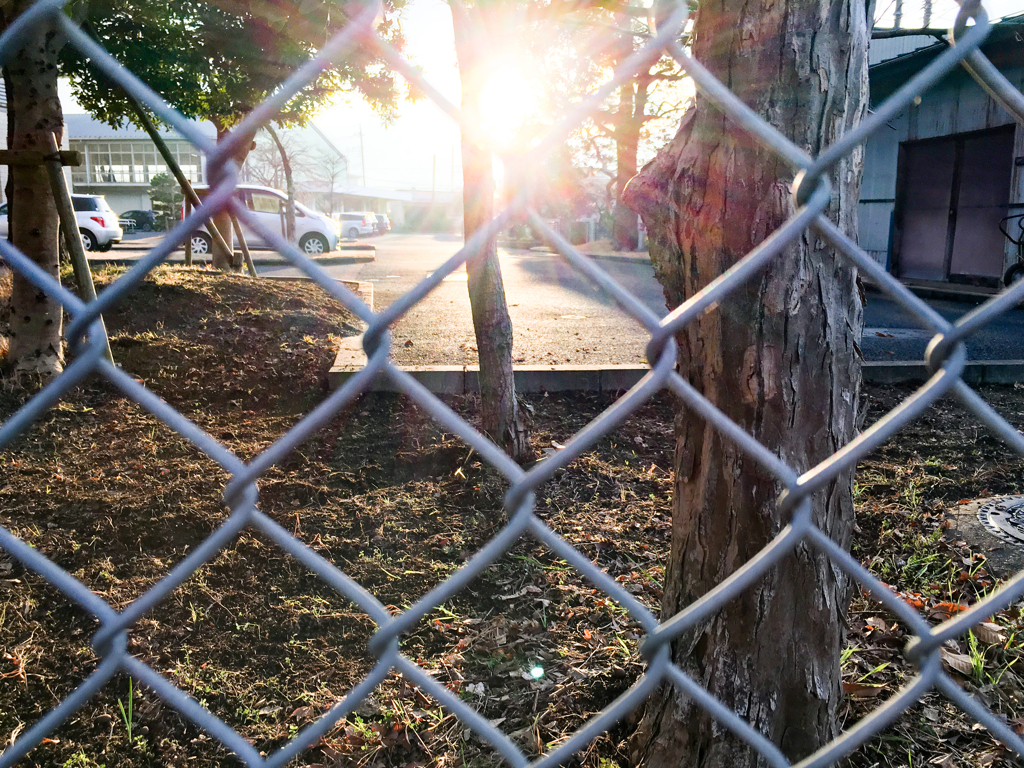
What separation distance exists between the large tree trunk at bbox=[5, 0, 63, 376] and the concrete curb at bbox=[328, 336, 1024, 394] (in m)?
1.60

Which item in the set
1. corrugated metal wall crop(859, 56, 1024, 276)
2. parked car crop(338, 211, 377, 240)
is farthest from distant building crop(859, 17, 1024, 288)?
parked car crop(338, 211, 377, 240)

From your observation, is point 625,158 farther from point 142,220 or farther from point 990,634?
point 142,220

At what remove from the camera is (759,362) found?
126cm

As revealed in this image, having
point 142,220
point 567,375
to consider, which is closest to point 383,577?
point 567,375

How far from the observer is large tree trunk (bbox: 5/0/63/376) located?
392cm

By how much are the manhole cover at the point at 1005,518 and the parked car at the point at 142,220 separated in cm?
3799

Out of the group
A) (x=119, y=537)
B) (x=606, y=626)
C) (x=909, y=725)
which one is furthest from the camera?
(x=119, y=537)

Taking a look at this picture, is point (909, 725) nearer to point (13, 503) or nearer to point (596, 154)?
point (13, 503)

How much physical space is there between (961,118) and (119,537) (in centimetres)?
1207

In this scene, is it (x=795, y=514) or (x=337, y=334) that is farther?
(x=337, y=334)

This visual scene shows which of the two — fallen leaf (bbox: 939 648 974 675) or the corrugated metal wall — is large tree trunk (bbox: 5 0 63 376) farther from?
the corrugated metal wall

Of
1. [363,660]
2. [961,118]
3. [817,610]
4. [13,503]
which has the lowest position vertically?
[363,660]

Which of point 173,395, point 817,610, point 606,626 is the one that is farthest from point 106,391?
point 817,610

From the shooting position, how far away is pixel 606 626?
212 cm
